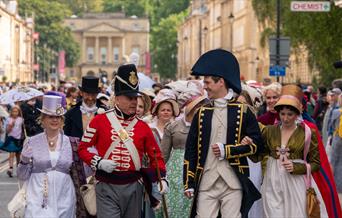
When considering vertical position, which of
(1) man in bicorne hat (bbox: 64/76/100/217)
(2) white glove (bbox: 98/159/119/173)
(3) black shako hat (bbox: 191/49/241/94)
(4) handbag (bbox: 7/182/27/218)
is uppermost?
(3) black shako hat (bbox: 191/49/241/94)

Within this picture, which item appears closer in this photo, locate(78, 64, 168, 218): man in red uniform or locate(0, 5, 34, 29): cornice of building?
locate(78, 64, 168, 218): man in red uniform

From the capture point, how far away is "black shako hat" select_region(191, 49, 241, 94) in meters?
9.12

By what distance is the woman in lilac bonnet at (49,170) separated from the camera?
991 centimetres

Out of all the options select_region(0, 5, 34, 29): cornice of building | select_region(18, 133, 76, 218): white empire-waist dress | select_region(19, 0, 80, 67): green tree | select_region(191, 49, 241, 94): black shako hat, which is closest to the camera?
select_region(191, 49, 241, 94): black shako hat

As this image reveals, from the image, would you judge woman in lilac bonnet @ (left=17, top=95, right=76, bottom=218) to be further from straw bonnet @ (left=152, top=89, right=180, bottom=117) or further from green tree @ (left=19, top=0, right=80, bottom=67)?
green tree @ (left=19, top=0, right=80, bottom=67)

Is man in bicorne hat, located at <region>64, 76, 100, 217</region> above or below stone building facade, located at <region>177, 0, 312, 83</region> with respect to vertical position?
below

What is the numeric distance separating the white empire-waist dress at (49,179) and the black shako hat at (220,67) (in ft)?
5.19

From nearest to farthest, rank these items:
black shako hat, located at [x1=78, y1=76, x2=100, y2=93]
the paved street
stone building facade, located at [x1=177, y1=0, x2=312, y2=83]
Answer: black shako hat, located at [x1=78, y1=76, x2=100, y2=93], the paved street, stone building facade, located at [x1=177, y1=0, x2=312, y2=83]

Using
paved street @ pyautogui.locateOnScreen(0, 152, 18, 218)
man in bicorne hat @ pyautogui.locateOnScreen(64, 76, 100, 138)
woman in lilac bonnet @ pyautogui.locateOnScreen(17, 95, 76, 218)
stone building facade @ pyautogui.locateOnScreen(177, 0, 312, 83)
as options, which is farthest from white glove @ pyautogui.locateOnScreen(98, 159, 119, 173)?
stone building facade @ pyautogui.locateOnScreen(177, 0, 312, 83)

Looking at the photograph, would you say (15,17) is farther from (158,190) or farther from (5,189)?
(158,190)

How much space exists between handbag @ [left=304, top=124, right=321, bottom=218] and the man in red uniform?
1288 mm

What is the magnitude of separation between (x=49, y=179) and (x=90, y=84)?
276 cm

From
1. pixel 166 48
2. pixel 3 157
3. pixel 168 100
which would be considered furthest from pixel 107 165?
pixel 166 48

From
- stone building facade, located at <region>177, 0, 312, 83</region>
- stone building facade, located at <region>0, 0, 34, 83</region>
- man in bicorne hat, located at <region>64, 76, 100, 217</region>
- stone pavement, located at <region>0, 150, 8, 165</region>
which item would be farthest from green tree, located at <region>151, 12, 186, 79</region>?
man in bicorne hat, located at <region>64, 76, 100, 217</region>
